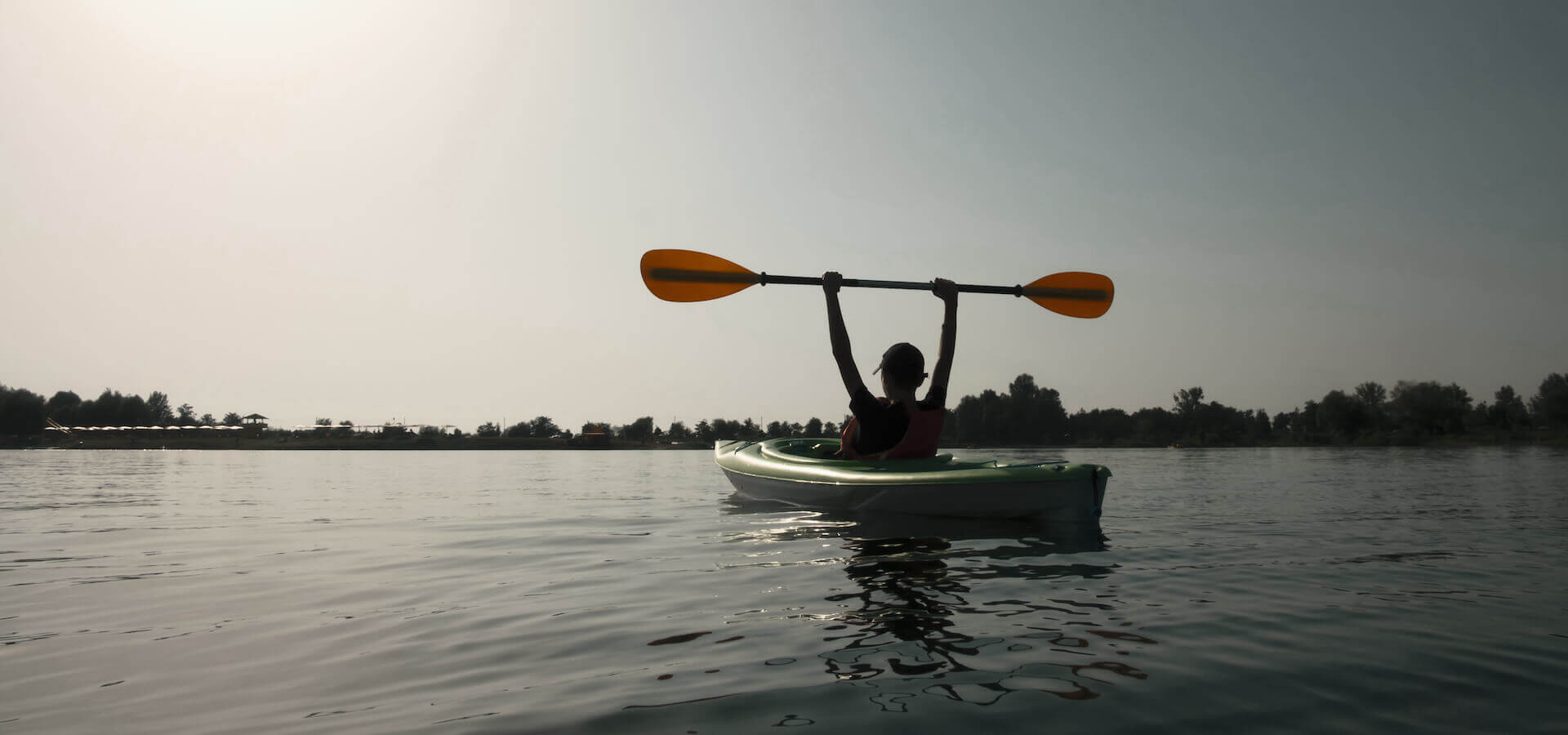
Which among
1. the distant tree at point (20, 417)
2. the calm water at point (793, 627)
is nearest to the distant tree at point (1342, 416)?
the calm water at point (793, 627)

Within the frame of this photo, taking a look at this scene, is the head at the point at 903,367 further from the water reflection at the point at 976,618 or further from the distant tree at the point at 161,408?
the distant tree at the point at 161,408

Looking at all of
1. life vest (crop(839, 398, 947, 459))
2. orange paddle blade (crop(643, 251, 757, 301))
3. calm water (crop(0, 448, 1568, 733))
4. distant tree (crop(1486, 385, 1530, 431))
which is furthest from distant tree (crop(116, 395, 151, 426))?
distant tree (crop(1486, 385, 1530, 431))

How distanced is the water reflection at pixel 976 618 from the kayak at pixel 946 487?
10.1 inches

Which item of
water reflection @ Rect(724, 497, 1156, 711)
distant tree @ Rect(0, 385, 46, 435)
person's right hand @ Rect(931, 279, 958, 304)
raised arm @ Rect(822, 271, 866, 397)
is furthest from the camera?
distant tree @ Rect(0, 385, 46, 435)

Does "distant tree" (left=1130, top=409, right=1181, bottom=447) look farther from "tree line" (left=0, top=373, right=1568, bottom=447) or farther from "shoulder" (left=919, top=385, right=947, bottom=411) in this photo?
"shoulder" (left=919, top=385, right=947, bottom=411)

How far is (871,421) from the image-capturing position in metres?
7.03

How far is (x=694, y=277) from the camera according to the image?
8.77 m

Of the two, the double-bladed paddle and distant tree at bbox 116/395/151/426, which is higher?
distant tree at bbox 116/395/151/426

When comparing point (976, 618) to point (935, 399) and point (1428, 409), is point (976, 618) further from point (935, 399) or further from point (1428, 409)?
point (1428, 409)

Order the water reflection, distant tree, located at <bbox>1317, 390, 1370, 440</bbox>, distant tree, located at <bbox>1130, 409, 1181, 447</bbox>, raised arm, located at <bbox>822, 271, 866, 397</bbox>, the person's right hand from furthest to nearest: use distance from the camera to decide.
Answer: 1. distant tree, located at <bbox>1130, 409, 1181, 447</bbox>
2. distant tree, located at <bbox>1317, 390, 1370, 440</bbox>
3. the person's right hand
4. raised arm, located at <bbox>822, 271, 866, 397</bbox>
5. the water reflection

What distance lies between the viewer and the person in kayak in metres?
6.81

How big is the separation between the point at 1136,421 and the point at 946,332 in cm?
9868

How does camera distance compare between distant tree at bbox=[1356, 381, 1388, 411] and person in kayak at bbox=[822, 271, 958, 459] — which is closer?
person in kayak at bbox=[822, 271, 958, 459]

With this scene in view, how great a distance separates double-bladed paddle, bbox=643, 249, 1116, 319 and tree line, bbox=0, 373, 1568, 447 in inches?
1615
